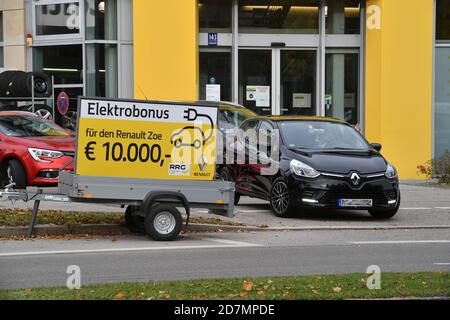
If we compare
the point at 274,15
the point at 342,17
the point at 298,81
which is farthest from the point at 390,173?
the point at 342,17

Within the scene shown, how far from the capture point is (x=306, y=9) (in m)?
23.2

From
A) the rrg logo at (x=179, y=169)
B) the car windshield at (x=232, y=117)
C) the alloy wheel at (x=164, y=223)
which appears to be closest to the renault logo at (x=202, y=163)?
the rrg logo at (x=179, y=169)

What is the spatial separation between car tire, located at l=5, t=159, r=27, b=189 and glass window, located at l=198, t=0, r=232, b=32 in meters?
9.33

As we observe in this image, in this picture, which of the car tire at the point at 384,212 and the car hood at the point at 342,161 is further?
the car tire at the point at 384,212

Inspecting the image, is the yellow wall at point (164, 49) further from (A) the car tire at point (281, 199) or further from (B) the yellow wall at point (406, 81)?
(A) the car tire at point (281, 199)

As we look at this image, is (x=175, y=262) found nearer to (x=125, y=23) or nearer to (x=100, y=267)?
(x=100, y=267)

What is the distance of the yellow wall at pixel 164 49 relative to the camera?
2164 cm

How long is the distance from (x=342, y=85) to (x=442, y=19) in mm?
3481

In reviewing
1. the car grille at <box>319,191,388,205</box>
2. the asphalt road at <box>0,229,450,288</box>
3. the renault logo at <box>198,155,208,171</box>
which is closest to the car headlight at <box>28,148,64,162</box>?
the asphalt road at <box>0,229,450,288</box>

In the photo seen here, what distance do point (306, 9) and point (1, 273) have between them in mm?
16676

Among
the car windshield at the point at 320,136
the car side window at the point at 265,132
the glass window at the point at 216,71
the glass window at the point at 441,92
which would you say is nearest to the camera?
the car windshield at the point at 320,136

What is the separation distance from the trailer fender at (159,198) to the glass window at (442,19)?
46.7ft

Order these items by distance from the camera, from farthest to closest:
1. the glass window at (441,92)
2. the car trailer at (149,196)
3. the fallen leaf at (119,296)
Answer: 1. the glass window at (441,92)
2. the car trailer at (149,196)
3. the fallen leaf at (119,296)
